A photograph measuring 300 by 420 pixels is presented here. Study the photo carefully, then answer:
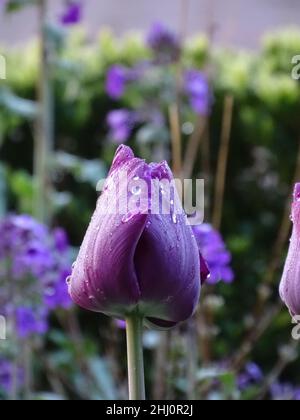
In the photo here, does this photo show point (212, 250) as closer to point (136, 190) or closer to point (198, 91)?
point (136, 190)

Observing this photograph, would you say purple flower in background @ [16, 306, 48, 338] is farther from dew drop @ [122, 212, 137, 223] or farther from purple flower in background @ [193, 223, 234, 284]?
dew drop @ [122, 212, 137, 223]

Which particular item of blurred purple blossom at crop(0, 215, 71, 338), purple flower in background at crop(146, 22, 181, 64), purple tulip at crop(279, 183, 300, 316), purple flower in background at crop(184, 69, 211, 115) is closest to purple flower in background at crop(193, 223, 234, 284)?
blurred purple blossom at crop(0, 215, 71, 338)

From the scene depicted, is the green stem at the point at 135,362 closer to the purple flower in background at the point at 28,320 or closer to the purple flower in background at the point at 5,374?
the purple flower in background at the point at 28,320

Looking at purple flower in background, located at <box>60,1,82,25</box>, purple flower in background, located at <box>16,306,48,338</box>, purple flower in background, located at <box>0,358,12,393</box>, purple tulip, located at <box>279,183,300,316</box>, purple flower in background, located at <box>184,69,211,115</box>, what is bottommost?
purple flower in background, located at <box>0,358,12,393</box>

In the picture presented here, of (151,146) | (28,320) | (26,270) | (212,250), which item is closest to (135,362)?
(212,250)

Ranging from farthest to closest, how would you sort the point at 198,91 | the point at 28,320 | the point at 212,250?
the point at 198,91 → the point at 28,320 → the point at 212,250
